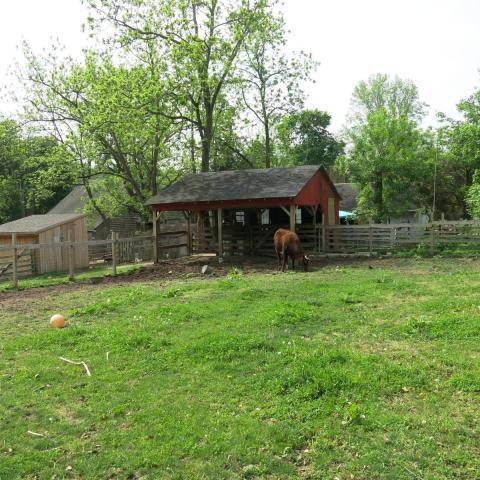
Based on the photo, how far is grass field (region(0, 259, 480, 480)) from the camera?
412cm

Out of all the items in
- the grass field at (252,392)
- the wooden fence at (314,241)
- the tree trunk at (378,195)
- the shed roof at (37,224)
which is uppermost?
the tree trunk at (378,195)

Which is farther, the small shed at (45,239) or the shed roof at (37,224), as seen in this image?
the shed roof at (37,224)

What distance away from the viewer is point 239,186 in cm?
2188

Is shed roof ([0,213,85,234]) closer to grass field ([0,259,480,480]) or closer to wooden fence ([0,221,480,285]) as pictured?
wooden fence ([0,221,480,285])

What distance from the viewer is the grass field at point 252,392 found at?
4.12m

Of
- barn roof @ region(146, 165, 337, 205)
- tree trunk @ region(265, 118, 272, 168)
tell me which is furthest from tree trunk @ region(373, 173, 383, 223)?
tree trunk @ region(265, 118, 272, 168)

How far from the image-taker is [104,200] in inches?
1154

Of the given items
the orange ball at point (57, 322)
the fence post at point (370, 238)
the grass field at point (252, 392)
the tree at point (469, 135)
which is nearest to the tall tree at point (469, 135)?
the tree at point (469, 135)

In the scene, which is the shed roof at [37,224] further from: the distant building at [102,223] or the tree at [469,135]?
the tree at [469,135]

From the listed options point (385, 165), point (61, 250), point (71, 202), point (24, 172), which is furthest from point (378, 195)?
point (24, 172)

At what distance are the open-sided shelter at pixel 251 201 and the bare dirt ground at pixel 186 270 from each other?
5.20 feet

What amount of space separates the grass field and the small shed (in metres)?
14.0

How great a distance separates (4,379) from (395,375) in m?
5.11

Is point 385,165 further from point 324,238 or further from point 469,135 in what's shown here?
point 324,238
